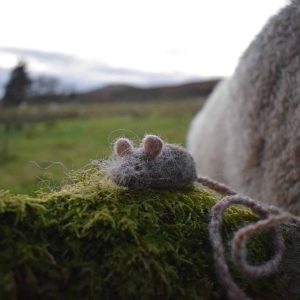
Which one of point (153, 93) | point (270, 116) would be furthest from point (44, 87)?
point (270, 116)

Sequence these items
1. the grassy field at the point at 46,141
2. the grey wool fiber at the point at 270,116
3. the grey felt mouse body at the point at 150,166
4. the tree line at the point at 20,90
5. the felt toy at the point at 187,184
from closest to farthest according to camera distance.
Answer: the felt toy at the point at 187,184 → the grey felt mouse body at the point at 150,166 → the grey wool fiber at the point at 270,116 → the grassy field at the point at 46,141 → the tree line at the point at 20,90

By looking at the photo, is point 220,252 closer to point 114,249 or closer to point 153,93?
point 114,249

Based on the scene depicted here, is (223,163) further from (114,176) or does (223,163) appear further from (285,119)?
(114,176)

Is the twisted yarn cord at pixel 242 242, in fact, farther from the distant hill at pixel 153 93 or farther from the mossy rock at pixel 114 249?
the distant hill at pixel 153 93

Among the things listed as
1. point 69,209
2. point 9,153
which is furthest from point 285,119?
point 9,153

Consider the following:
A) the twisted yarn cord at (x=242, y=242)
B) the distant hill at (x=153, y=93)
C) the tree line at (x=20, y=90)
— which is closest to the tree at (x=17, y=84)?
the tree line at (x=20, y=90)

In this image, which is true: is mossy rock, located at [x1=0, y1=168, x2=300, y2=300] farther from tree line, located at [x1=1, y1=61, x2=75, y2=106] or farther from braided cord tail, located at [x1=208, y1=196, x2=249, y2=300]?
tree line, located at [x1=1, y1=61, x2=75, y2=106]
